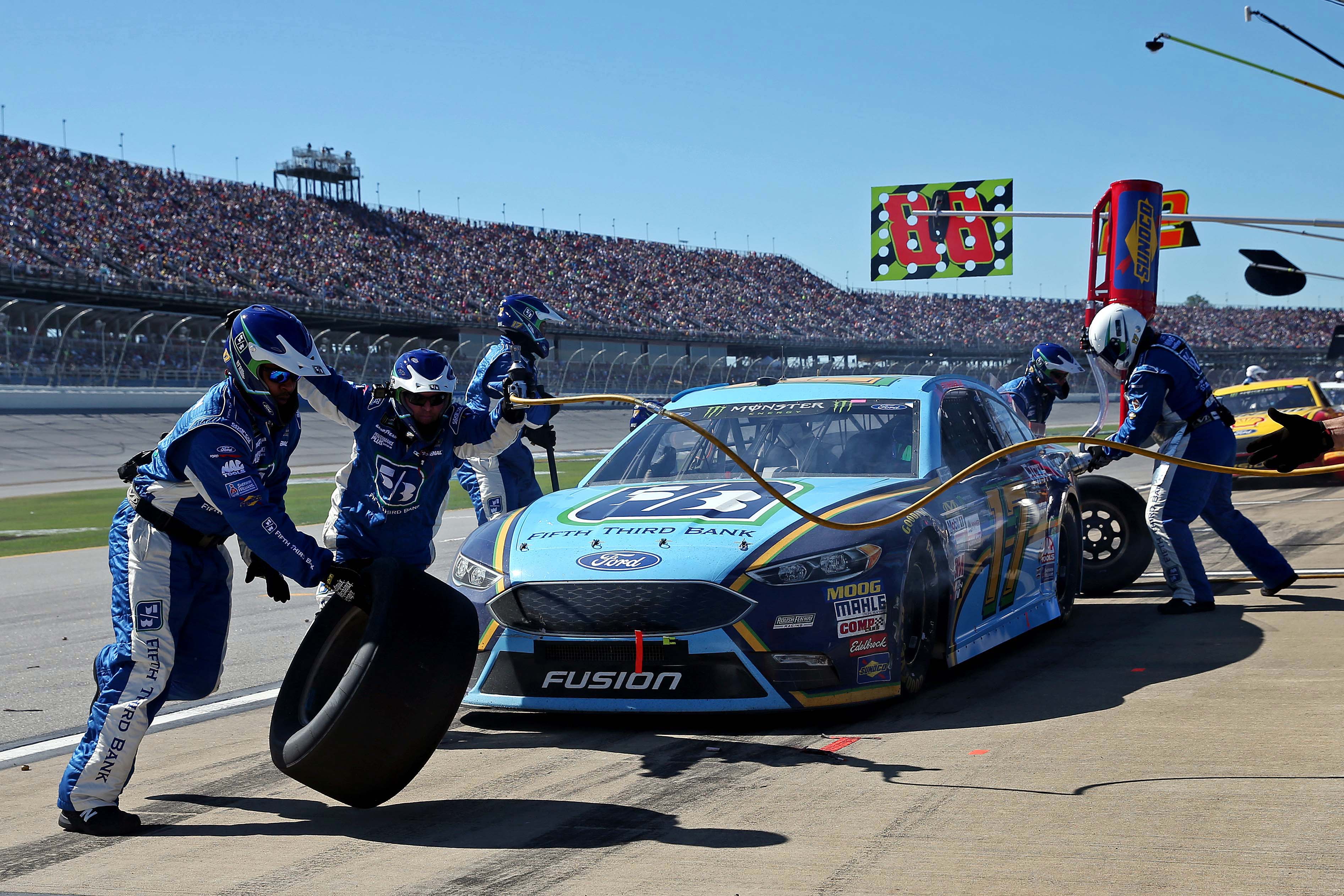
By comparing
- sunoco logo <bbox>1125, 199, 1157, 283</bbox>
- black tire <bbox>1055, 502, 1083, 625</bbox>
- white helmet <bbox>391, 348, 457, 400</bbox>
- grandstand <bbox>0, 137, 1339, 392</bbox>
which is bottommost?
black tire <bbox>1055, 502, 1083, 625</bbox>

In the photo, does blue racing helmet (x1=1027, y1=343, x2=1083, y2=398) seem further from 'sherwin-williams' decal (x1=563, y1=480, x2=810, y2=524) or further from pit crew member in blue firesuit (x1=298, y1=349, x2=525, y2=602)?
pit crew member in blue firesuit (x1=298, y1=349, x2=525, y2=602)

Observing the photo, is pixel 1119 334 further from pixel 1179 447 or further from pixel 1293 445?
pixel 1293 445

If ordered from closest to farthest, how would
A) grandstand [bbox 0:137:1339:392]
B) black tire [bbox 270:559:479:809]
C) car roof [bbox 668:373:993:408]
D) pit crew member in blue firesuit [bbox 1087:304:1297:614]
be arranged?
black tire [bbox 270:559:479:809] → car roof [bbox 668:373:993:408] → pit crew member in blue firesuit [bbox 1087:304:1297:614] → grandstand [bbox 0:137:1339:392]

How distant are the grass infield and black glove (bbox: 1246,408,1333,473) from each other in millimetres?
7847

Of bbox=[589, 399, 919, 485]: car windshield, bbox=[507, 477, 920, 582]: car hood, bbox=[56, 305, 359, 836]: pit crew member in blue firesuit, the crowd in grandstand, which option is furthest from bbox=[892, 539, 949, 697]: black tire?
the crowd in grandstand

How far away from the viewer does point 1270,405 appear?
65.7ft

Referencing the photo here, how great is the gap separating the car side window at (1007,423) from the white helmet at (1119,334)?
2.42ft

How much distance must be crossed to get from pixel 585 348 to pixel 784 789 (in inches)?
2063

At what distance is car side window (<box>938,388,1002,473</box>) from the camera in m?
6.37

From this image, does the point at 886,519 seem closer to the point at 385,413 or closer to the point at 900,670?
the point at 900,670

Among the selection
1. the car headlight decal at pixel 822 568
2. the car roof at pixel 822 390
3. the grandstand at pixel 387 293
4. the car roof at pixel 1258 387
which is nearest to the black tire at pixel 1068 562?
the car roof at pixel 822 390

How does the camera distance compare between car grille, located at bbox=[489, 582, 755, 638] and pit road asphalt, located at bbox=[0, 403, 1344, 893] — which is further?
car grille, located at bbox=[489, 582, 755, 638]

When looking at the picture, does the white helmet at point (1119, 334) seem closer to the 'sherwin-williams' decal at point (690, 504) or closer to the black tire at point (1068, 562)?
the black tire at point (1068, 562)

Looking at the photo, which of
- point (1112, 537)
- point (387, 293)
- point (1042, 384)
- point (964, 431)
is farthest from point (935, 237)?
point (387, 293)
